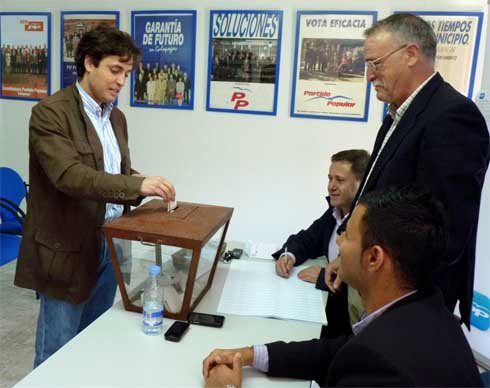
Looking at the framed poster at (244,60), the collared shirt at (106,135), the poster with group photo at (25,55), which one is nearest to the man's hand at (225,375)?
the collared shirt at (106,135)

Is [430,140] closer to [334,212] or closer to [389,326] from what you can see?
[389,326]

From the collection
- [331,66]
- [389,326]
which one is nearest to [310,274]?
[389,326]

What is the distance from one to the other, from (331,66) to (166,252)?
212 cm

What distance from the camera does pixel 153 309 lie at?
1.17 m

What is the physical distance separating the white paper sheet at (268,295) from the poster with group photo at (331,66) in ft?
5.13

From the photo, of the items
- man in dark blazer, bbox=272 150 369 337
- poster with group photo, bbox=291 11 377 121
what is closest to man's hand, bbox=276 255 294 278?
man in dark blazer, bbox=272 150 369 337

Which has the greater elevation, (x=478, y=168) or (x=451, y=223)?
(x=478, y=168)

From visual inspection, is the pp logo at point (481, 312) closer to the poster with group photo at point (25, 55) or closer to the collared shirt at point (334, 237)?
the collared shirt at point (334, 237)

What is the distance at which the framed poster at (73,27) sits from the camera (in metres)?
3.25

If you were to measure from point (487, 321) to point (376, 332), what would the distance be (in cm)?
198

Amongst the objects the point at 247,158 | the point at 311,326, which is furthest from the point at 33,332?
the point at 311,326

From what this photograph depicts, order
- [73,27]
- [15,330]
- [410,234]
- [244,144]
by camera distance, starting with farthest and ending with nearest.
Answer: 1. [73,27]
2. [244,144]
3. [15,330]
4. [410,234]

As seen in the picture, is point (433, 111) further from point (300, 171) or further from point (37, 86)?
point (37, 86)

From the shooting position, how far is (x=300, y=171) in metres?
3.11
